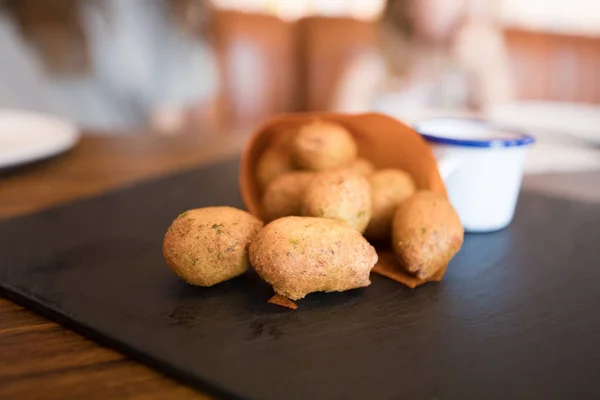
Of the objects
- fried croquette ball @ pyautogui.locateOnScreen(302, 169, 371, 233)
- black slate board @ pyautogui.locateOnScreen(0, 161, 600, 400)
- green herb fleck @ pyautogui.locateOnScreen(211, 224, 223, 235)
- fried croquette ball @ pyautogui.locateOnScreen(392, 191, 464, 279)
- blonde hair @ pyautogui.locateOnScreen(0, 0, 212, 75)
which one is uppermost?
blonde hair @ pyautogui.locateOnScreen(0, 0, 212, 75)

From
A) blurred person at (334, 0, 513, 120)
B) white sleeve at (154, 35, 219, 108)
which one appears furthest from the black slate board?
white sleeve at (154, 35, 219, 108)

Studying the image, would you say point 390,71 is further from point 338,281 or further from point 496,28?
point 338,281

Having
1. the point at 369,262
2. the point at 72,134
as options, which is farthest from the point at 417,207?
the point at 72,134

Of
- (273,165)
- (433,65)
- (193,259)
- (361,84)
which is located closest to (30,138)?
(273,165)

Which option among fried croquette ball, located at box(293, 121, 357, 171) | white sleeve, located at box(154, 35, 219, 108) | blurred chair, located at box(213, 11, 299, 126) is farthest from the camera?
white sleeve, located at box(154, 35, 219, 108)

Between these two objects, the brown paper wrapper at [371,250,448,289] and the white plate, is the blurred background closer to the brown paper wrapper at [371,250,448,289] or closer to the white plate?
the white plate

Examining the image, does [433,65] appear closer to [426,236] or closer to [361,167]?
[361,167]
